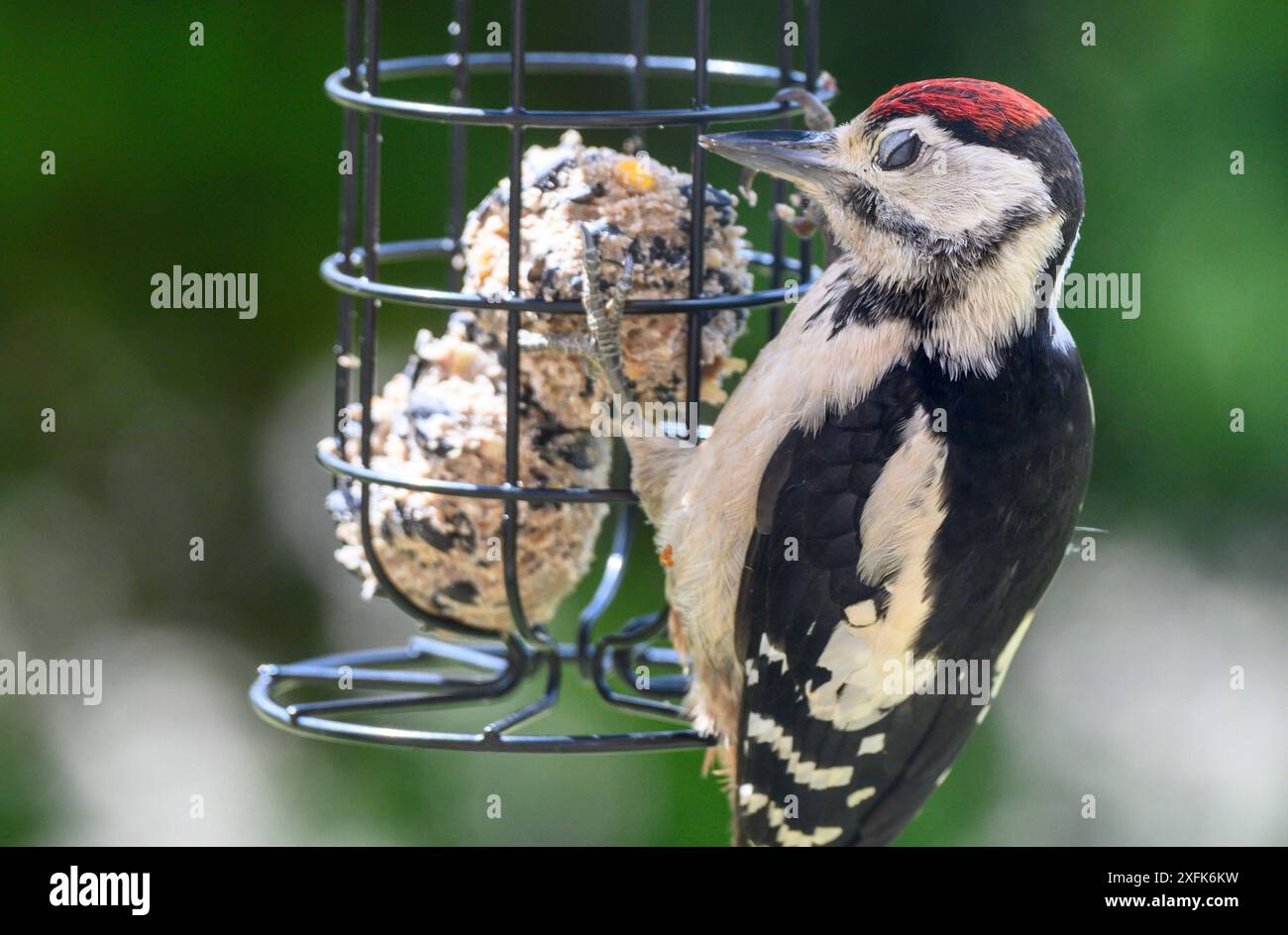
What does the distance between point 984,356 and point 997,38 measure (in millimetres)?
1783

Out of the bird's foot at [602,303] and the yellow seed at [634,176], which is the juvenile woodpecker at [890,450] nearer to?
the bird's foot at [602,303]

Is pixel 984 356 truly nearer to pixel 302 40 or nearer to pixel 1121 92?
pixel 1121 92

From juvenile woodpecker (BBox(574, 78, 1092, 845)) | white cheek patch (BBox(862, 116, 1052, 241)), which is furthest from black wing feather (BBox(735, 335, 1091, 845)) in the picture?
white cheek patch (BBox(862, 116, 1052, 241))

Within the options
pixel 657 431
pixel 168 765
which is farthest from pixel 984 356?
pixel 168 765

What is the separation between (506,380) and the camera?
8.30 feet

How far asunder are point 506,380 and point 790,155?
53 cm

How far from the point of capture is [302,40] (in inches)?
155

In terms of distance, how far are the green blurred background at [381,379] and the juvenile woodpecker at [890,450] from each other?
1347 mm

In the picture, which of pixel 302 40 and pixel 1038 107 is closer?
pixel 1038 107

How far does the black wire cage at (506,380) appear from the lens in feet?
7.93

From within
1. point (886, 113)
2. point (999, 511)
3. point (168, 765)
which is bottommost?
point (168, 765)

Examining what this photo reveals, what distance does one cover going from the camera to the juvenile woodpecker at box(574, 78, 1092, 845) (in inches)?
93.4

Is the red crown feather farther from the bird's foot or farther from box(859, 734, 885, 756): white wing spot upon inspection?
box(859, 734, 885, 756): white wing spot

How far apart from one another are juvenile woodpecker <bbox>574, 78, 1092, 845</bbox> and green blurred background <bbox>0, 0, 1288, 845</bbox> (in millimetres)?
1347
